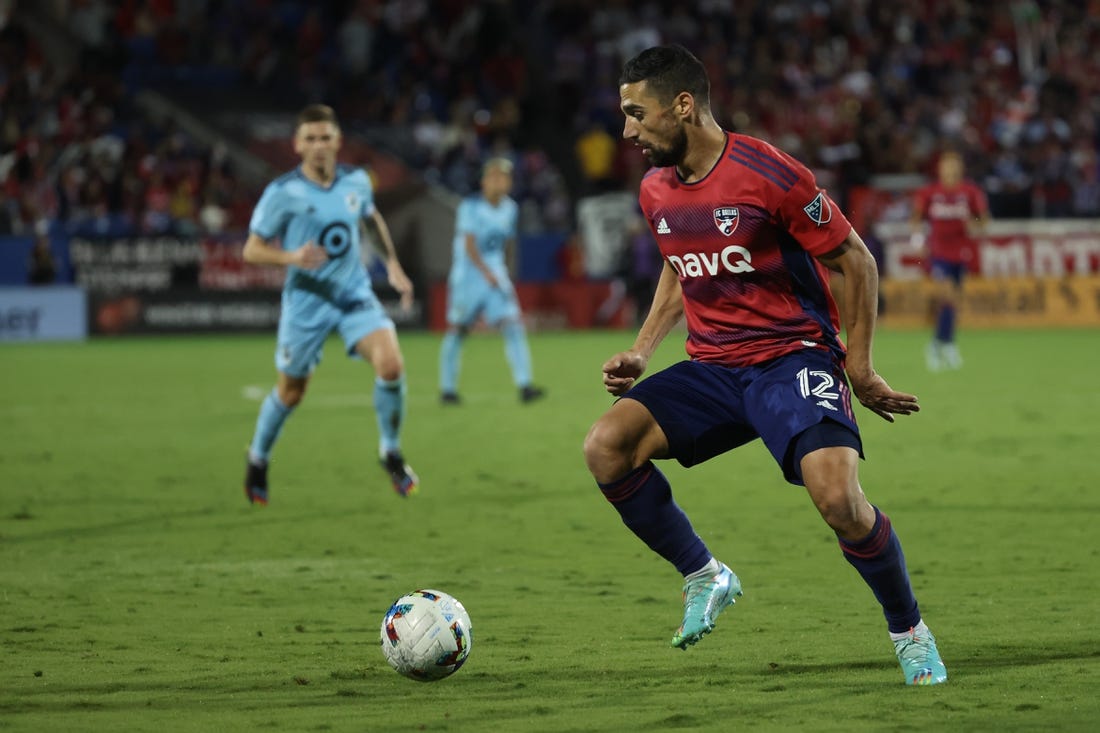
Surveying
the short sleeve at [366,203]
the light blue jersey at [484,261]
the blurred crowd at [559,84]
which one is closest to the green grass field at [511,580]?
the short sleeve at [366,203]

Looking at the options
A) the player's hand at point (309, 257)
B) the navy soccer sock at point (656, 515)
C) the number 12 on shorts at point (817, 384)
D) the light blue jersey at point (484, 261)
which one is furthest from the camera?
the light blue jersey at point (484, 261)

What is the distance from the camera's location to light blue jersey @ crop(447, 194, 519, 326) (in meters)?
17.1

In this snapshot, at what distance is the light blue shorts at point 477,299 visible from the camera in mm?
16938

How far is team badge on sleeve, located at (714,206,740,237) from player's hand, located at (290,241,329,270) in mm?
4224

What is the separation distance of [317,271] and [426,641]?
5061 millimetres

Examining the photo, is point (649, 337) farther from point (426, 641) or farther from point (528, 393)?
point (528, 393)

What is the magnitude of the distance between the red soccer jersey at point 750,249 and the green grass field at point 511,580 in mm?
1087

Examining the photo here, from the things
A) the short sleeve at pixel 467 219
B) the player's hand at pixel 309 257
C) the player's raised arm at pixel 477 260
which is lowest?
the player's raised arm at pixel 477 260

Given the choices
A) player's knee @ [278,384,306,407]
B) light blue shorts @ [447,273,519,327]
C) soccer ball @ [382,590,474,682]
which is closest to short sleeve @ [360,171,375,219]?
player's knee @ [278,384,306,407]

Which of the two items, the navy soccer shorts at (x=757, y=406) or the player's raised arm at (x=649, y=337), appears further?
the player's raised arm at (x=649, y=337)

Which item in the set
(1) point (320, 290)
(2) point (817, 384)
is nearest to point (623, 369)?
(2) point (817, 384)

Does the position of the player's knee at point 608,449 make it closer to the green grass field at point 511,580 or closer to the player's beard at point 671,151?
the green grass field at point 511,580

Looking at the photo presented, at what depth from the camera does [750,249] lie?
5746mm

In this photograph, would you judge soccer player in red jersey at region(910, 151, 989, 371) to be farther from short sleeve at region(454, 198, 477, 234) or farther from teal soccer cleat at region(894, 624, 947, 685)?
teal soccer cleat at region(894, 624, 947, 685)
